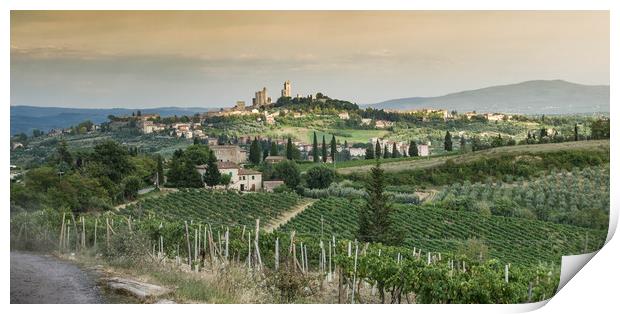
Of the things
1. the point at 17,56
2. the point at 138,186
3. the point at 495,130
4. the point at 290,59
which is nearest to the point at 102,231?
the point at 138,186

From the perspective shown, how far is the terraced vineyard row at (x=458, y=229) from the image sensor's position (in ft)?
46.0

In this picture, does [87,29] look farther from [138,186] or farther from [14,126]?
[138,186]

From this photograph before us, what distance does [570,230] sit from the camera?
1414 centimetres

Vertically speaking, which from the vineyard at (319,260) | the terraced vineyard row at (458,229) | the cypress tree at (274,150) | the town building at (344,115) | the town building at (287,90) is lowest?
the terraced vineyard row at (458,229)

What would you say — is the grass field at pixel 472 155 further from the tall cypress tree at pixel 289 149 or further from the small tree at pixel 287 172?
the tall cypress tree at pixel 289 149

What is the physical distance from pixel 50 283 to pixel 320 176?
225 inches

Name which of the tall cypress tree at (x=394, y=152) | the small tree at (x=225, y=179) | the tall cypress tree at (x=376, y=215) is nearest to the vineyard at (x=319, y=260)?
the small tree at (x=225, y=179)

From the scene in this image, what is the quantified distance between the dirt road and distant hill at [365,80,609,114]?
5.54m

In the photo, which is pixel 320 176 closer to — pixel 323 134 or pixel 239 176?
pixel 323 134

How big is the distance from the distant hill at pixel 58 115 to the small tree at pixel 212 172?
820 mm

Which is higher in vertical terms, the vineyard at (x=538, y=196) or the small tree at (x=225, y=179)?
the small tree at (x=225, y=179)

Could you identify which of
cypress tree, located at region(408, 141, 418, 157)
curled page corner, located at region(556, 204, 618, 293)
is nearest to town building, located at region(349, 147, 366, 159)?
cypress tree, located at region(408, 141, 418, 157)

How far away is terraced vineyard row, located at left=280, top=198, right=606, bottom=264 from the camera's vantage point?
14.0 m

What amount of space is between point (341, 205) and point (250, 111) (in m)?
2.17
